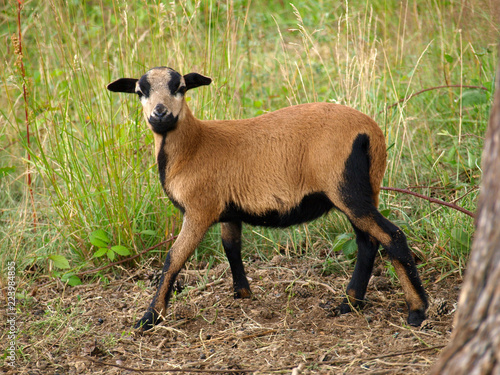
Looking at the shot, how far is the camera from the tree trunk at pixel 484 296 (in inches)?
78.6

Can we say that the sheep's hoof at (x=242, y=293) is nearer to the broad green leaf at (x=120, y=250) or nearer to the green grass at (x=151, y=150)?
the green grass at (x=151, y=150)

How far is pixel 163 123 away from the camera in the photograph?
13.6 feet

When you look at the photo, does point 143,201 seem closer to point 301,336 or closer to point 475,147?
point 301,336

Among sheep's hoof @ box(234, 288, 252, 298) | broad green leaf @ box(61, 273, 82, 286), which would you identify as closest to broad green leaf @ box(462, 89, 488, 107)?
sheep's hoof @ box(234, 288, 252, 298)

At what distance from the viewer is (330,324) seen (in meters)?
4.21

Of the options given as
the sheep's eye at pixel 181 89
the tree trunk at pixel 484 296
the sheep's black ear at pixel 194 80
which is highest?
the sheep's black ear at pixel 194 80

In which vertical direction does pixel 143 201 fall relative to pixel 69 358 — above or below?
above

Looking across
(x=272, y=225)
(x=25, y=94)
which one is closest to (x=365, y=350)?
(x=272, y=225)

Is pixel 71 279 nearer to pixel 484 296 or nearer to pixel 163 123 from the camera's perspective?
pixel 163 123

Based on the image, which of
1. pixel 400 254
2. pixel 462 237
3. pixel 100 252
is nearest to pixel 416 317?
pixel 400 254

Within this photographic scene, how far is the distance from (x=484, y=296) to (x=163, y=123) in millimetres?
2721

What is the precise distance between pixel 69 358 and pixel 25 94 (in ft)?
8.46

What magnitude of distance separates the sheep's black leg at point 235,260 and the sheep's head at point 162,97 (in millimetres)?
1058

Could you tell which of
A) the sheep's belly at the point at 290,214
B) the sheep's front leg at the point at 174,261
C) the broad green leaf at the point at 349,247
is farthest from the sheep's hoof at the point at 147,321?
the broad green leaf at the point at 349,247
